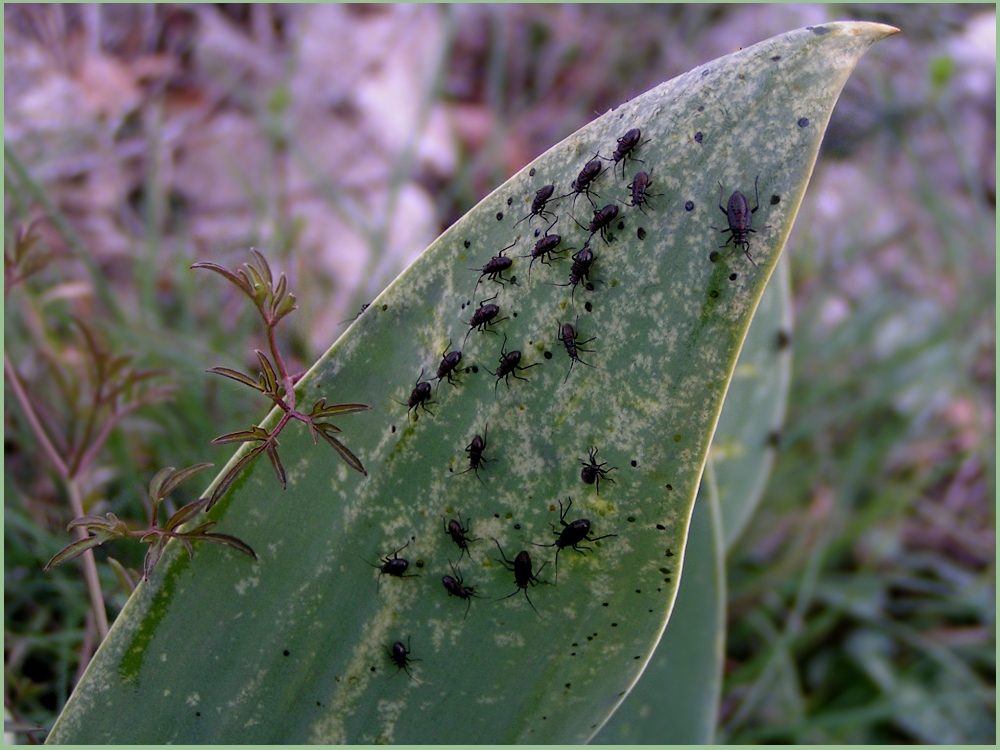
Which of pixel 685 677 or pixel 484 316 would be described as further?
pixel 685 677

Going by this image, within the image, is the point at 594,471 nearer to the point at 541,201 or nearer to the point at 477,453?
the point at 477,453

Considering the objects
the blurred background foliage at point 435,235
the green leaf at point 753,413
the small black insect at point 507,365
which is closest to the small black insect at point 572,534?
the small black insect at point 507,365

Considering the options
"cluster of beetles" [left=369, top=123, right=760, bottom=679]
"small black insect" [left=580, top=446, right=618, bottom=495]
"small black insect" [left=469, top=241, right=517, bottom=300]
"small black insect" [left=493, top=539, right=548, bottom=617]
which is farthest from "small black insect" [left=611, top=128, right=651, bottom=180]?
"small black insect" [left=493, top=539, right=548, bottom=617]

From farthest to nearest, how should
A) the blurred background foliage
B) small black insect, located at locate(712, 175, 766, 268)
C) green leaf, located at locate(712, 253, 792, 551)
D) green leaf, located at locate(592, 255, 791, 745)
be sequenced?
the blurred background foliage
green leaf, located at locate(712, 253, 792, 551)
green leaf, located at locate(592, 255, 791, 745)
small black insect, located at locate(712, 175, 766, 268)

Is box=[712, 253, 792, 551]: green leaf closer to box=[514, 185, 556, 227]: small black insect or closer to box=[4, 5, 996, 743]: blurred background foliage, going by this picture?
box=[4, 5, 996, 743]: blurred background foliage

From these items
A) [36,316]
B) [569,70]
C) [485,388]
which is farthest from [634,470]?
[569,70]

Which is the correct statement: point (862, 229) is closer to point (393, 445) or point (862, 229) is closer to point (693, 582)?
point (693, 582)

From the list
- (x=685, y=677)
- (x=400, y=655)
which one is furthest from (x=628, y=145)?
(x=685, y=677)
